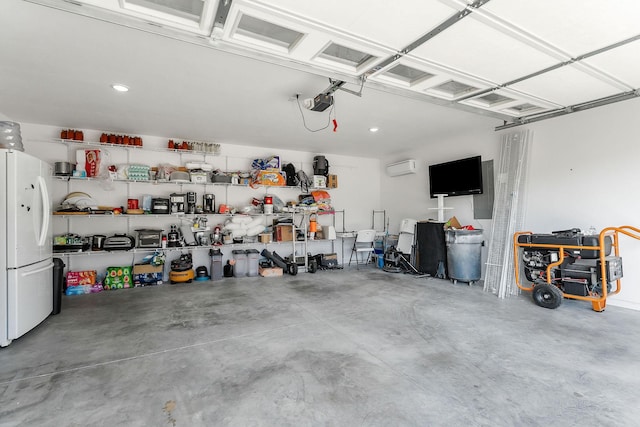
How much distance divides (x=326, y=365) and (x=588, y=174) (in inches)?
183

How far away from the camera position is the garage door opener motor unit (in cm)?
371

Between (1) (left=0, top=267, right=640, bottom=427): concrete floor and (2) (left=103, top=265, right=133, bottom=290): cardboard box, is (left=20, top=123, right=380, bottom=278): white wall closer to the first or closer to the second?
(2) (left=103, top=265, right=133, bottom=290): cardboard box

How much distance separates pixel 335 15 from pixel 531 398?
3.03 meters

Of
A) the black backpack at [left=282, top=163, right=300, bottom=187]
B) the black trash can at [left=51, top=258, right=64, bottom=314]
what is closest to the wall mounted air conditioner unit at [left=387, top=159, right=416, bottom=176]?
the black backpack at [left=282, top=163, right=300, bottom=187]

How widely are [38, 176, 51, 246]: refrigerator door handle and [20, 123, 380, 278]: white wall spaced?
2.21 metres

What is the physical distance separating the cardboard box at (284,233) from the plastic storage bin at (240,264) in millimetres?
842

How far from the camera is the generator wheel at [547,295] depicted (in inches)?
154

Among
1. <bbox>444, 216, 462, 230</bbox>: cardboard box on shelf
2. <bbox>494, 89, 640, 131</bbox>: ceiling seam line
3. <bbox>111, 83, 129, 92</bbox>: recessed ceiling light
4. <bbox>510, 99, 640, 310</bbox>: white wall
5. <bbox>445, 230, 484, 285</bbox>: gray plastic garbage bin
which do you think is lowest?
<bbox>445, 230, 484, 285</bbox>: gray plastic garbage bin

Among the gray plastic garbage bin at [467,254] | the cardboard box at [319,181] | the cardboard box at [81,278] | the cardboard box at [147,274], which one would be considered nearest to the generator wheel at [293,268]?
the cardboard box at [319,181]

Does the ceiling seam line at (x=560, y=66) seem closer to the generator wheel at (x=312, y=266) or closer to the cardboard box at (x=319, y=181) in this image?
the cardboard box at (x=319, y=181)

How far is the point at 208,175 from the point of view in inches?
253

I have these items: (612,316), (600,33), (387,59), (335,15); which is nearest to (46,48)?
(335,15)

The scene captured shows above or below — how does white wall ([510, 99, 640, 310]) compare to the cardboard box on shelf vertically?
above

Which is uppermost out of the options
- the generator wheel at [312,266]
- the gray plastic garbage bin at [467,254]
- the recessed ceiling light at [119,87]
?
the recessed ceiling light at [119,87]
